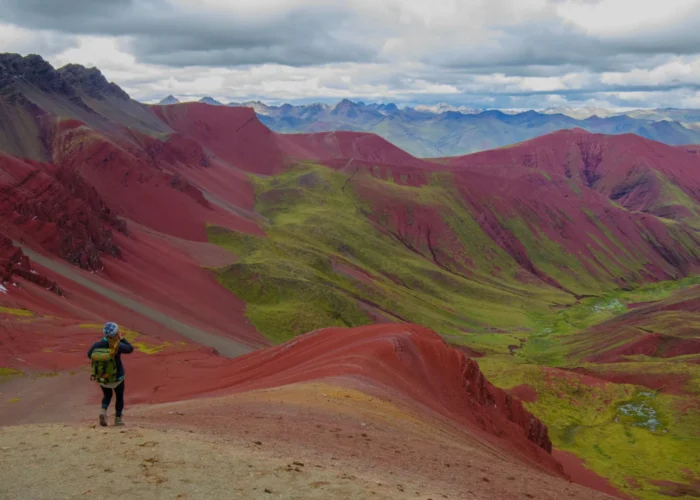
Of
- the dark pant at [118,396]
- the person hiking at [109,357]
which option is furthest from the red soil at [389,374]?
the person hiking at [109,357]

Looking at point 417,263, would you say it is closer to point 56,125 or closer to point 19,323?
point 56,125

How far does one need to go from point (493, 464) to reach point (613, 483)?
44.4m

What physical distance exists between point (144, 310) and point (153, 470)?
75054 millimetres

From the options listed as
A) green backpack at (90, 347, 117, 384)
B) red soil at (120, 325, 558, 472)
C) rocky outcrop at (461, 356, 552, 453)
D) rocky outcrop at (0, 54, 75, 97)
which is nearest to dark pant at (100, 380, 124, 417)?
green backpack at (90, 347, 117, 384)

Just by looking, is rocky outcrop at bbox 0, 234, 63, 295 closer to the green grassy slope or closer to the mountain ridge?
the mountain ridge

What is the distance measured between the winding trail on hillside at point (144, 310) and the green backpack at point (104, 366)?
64172 millimetres

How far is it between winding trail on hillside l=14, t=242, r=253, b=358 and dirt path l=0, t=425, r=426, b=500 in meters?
64.9

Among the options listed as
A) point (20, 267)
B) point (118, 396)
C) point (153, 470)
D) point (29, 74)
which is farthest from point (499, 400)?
point (29, 74)

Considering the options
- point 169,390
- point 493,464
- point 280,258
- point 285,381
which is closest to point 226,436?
Result: point 493,464

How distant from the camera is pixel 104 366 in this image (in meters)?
18.3

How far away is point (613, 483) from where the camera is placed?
Answer: 6425cm

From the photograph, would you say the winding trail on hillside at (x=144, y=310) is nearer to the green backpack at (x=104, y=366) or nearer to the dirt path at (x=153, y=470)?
the green backpack at (x=104, y=366)

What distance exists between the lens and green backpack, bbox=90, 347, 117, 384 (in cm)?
1808

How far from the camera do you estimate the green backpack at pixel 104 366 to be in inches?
712
